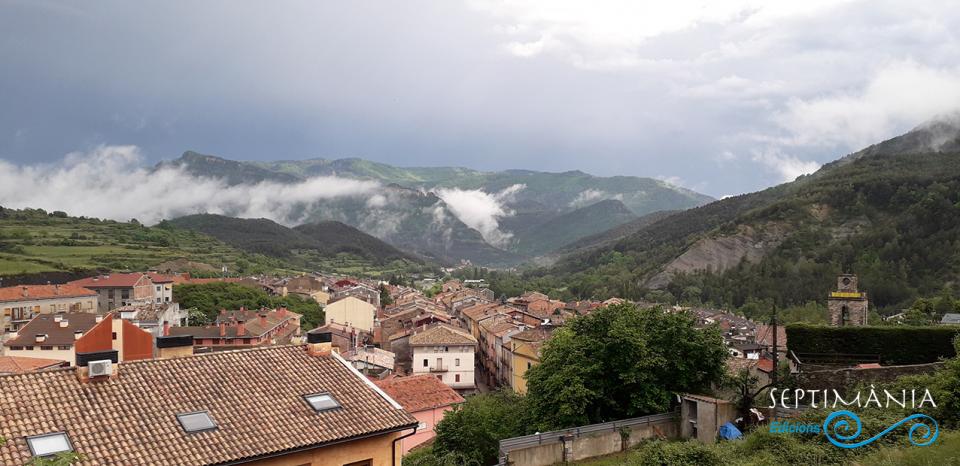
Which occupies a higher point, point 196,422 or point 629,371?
point 196,422

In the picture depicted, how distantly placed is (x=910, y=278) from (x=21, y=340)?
127 metres

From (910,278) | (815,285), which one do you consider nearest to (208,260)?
(815,285)

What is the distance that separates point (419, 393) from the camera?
39594 mm

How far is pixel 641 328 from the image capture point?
24.3 metres

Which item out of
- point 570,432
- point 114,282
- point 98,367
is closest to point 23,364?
point 98,367

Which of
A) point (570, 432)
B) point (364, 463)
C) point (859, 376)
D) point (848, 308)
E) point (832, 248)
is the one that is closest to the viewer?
point (364, 463)

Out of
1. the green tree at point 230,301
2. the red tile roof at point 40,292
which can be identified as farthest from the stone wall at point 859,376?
the red tile roof at point 40,292

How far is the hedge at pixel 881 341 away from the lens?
1065 inches

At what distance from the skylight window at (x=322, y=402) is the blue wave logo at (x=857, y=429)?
10899 millimetres

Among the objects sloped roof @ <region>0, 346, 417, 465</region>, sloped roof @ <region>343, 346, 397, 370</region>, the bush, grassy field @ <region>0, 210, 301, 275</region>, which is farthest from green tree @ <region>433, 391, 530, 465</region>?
grassy field @ <region>0, 210, 301, 275</region>

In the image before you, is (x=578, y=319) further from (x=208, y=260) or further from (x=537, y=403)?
(x=208, y=260)

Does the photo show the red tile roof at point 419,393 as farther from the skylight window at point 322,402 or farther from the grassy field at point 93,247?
the grassy field at point 93,247

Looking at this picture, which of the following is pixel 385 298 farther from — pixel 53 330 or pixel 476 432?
pixel 476 432

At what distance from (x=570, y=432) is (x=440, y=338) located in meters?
37.6
